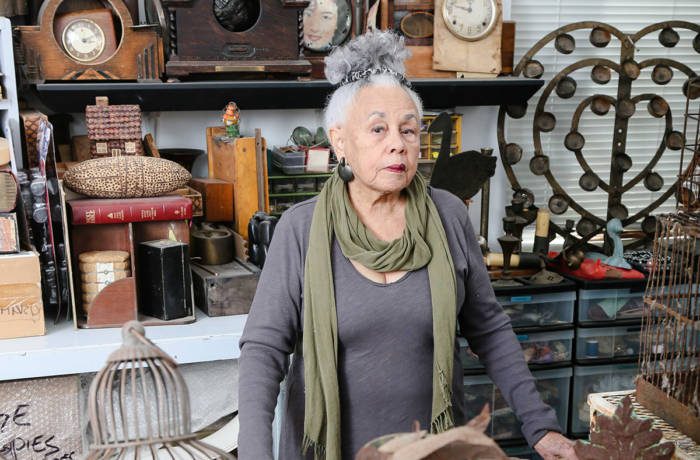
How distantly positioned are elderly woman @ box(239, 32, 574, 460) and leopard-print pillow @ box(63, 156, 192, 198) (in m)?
0.80

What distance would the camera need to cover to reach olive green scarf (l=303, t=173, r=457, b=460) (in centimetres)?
154

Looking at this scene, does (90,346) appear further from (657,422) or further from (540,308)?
(540,308)

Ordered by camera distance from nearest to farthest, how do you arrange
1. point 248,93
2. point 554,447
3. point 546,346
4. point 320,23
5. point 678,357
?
1. point 554,447
2. point 678,357
3. point 248,93
4. point 320,23
5. point 546,346

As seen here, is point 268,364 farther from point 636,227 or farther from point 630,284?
point 636,227

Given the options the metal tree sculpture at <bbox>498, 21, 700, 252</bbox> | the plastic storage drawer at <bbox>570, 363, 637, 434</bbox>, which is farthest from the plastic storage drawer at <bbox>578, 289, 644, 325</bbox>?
the metal tree sculpture at <bbox>498, 21, 700, 252</bbox>

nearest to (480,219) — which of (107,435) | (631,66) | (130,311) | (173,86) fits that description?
(631,66)

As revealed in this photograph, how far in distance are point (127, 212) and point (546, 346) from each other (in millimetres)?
1702

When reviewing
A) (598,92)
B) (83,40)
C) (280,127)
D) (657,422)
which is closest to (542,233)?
(598,92)

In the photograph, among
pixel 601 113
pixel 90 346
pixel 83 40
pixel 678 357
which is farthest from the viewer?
pixel 601 113

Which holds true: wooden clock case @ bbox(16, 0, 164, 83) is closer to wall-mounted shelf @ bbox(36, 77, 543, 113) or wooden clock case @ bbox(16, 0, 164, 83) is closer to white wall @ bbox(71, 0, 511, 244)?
wall-mounted shelf @ bbox(36, 77, 543, 113)

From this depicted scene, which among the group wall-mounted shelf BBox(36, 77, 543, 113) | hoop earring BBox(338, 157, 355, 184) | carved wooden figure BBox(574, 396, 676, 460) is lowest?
carved wooden figure BBox(574, 396, 676, 460)

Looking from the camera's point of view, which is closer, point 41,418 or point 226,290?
point 41,418

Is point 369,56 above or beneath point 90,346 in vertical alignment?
above

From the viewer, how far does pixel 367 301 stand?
61.6 inches
